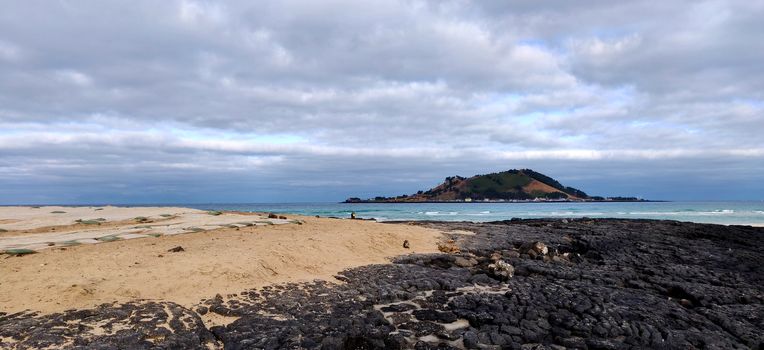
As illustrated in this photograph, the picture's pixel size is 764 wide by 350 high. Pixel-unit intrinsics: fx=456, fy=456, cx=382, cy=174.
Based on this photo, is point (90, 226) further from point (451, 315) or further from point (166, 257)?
point (451, 315)

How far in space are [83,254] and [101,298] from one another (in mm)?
3129

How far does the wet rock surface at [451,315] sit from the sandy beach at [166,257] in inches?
26.5

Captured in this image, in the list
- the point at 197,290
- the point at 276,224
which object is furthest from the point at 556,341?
the point at 276,224

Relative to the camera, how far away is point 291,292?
30.2 ft

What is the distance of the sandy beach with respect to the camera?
7.91 metres

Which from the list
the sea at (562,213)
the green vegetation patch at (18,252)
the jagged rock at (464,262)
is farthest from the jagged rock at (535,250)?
the sea at (562,213)

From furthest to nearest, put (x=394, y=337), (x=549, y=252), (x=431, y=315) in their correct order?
1. (x=549, y=252)
2. (x=431, y=315)
3. (x=394, y=337)

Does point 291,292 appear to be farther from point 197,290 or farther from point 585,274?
point 585,274

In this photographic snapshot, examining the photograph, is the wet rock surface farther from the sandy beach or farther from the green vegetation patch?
the green vegetation patch

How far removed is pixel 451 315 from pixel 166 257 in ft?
21.3

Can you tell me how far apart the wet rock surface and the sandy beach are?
67cm

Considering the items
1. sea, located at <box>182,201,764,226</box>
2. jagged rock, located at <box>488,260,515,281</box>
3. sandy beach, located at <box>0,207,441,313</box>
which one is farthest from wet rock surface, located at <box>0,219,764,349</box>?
sea, located at <box>182,201,764,226</box>

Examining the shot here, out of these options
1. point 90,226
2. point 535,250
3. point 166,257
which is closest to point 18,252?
point 166,257

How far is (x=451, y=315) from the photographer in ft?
27.7
